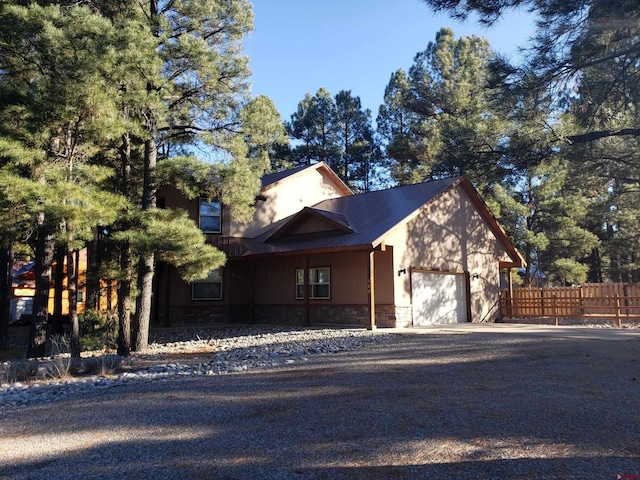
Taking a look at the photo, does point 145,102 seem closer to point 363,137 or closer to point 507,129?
point 507,129

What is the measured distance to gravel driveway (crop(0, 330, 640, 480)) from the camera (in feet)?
13.3

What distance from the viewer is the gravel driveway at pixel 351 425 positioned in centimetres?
407

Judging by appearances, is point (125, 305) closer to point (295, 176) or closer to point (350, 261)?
point (350, 261)

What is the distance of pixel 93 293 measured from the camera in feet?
51.9

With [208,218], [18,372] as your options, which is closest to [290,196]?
[208,218]

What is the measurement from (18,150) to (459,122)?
819 inches

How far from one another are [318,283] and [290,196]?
5.12 meters

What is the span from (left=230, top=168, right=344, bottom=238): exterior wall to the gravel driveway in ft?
40.5

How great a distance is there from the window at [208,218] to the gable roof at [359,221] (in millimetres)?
1412

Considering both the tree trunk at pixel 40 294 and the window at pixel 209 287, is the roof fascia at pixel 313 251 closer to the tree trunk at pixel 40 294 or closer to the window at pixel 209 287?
the window at pixel 209 287

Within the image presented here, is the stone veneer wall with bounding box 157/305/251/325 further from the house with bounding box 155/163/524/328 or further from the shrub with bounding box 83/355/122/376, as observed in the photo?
the shrub with bounding box 83/355/122/376

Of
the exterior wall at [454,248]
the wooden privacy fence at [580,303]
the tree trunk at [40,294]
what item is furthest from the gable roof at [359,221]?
the tree trunk at [40,294]

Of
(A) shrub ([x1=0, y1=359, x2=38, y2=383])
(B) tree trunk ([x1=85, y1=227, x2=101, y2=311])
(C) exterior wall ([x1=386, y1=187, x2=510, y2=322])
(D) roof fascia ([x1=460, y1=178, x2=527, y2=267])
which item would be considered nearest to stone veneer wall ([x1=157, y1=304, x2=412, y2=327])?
(C) exterior wall ([x1=386, y1=187, x2=510, y2=322])

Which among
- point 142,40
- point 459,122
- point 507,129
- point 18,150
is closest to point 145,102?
point 142,40
